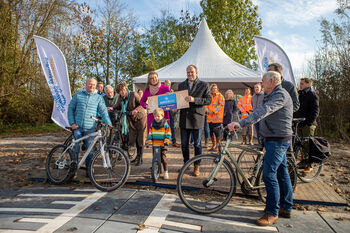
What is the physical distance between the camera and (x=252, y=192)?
395 centimetres

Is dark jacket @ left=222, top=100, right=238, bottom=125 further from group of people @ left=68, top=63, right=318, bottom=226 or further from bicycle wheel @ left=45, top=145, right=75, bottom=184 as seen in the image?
bicycle wheel @ left=45, top=145, right=75, bottom=184

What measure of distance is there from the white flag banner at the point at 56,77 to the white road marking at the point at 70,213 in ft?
11.3

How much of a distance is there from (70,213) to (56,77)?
4621mm

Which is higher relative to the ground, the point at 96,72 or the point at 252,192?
the point at 96,72

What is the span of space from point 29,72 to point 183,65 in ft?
30.2

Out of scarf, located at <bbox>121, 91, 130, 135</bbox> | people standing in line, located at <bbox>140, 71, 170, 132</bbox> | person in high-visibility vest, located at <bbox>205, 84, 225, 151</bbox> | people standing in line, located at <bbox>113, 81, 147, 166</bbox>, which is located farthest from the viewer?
person in high-visibility vest, located at <bbox>205, 84, 225, 151</bbox>

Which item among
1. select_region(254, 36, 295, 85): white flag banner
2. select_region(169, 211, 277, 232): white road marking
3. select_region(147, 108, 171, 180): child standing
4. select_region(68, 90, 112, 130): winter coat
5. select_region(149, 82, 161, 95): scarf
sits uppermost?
select_region(254, 36, 295, 85): white flag banner

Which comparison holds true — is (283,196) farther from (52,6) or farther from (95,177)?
(52,6)

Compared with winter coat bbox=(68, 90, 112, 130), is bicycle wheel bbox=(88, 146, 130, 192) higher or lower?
lower

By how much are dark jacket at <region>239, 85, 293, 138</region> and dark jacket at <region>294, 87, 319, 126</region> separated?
2057 mm

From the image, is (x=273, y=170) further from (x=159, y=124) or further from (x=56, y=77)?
(x=56, y=77)

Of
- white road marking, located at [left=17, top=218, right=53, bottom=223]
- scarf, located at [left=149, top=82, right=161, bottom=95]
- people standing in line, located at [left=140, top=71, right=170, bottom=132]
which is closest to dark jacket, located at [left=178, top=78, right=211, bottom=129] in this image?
people standing in line, located at [left=140, top=71, right=170, bottom=132]

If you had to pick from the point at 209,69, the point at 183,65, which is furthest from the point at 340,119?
the point at 183,65

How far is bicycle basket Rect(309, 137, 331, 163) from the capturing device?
4398 millimetres
